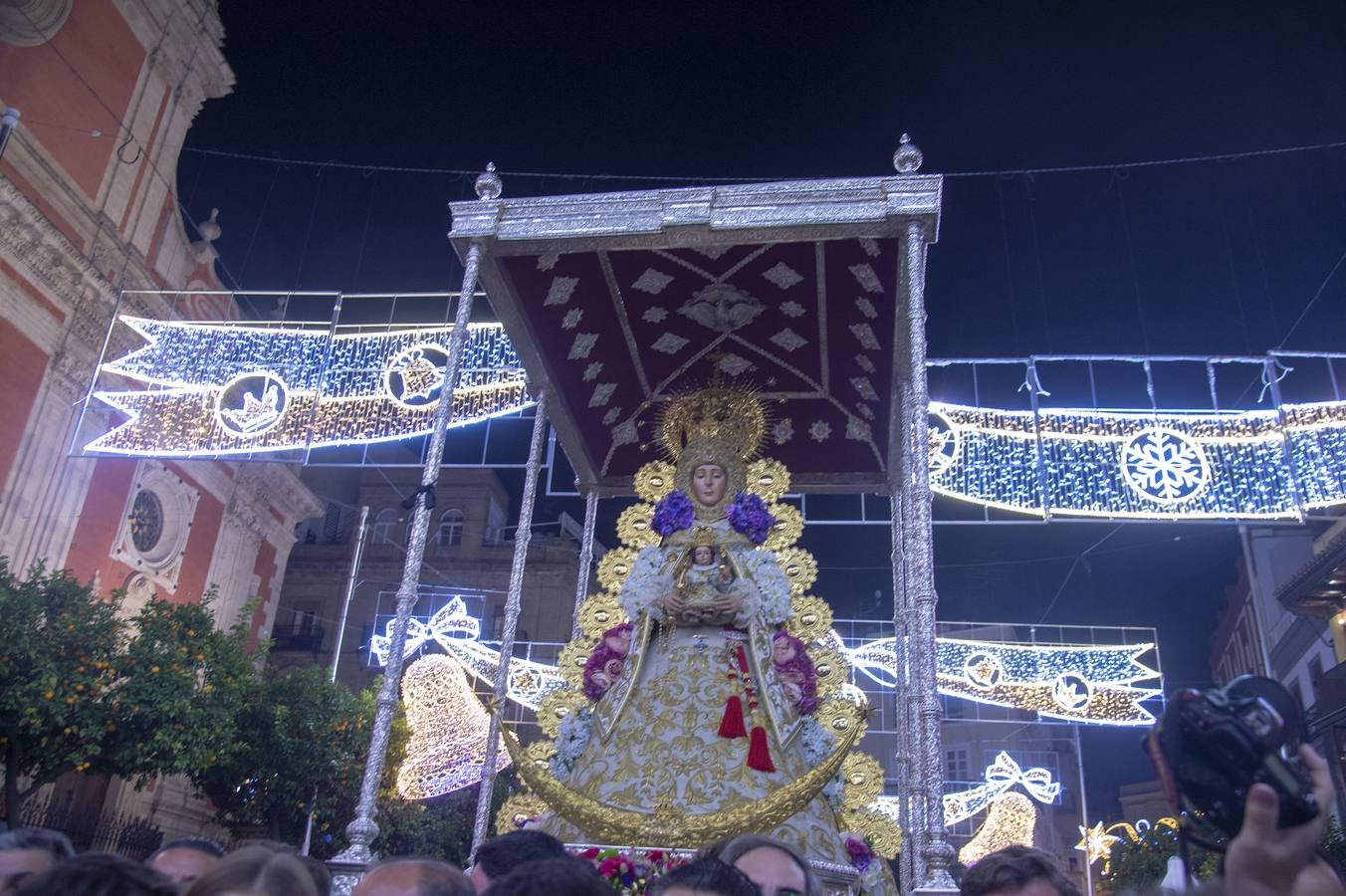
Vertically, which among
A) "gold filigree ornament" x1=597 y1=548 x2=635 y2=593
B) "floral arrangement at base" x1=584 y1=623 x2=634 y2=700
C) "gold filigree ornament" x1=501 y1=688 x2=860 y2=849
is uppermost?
"gold filigree ornament" x1=597 y1=548 x2=635 y2=593

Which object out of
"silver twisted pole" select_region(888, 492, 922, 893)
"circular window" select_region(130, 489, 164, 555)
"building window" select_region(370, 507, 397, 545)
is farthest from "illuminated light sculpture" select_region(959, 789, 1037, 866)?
"building window" select_region(370, 507, 397, 545)

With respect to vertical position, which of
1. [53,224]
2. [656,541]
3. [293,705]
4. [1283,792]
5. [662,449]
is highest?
[53,224]

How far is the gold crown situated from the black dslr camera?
705 cm

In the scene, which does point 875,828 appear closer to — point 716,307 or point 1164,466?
point 716,307

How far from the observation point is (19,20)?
14.2 m

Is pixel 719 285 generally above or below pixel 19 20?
below

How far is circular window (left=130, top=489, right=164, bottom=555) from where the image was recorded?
17359 mm

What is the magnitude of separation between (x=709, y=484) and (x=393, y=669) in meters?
3.26

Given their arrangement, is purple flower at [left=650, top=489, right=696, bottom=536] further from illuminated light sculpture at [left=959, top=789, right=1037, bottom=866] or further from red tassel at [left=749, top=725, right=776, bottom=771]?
illuminated light sculpture at [left=959, top=789, right=1037, bottom=866]

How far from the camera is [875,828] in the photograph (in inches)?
311

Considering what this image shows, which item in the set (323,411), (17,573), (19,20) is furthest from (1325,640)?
(19,20)

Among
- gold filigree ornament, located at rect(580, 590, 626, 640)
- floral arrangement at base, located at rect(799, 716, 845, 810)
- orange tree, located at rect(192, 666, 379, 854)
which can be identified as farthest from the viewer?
orange tree, located at rect(192, 666, 379, 854)

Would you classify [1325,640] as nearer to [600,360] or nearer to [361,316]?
[600,360]

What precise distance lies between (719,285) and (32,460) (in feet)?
38.4
